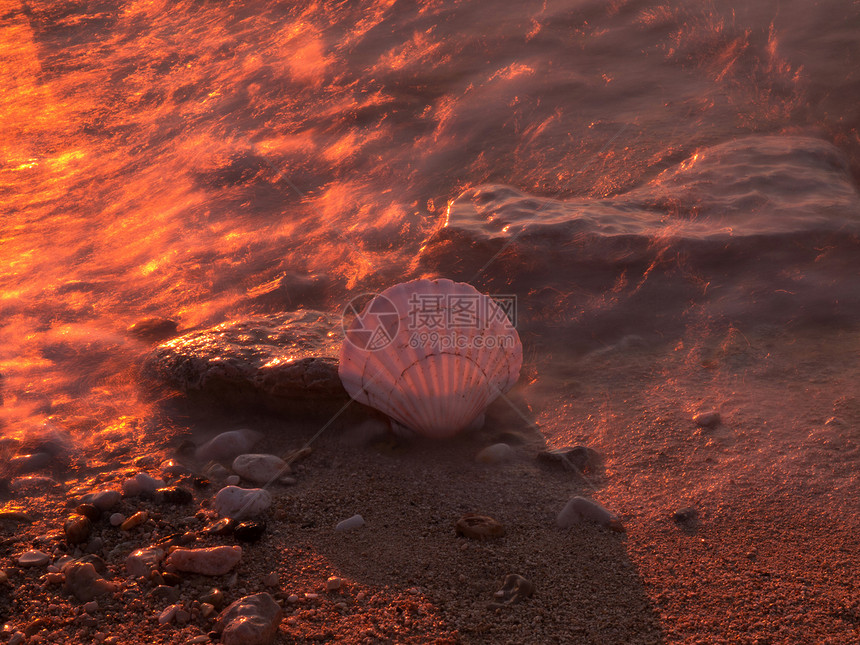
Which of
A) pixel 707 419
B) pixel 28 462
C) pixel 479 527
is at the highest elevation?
pixel 28 462

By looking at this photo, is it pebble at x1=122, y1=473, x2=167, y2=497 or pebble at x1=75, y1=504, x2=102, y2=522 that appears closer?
pebble at x1=75, y1=504, x2=102, y2=522

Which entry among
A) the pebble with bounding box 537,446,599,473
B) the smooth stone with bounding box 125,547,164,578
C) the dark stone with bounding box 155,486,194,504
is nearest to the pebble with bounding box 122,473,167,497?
the dark stone with bounding box 155,486,194,504

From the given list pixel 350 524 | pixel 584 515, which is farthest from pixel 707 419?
pixel 350 524

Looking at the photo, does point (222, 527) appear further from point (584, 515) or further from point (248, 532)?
point (584, 515)

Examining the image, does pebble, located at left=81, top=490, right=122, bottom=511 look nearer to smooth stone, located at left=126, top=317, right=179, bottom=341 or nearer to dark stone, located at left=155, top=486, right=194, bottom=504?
dark stone, located at left=155, top=486, right=194, bottom=504

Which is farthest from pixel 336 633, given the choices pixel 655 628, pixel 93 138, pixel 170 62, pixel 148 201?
pixel 170 62

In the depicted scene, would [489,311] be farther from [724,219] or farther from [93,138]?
[93,138]
